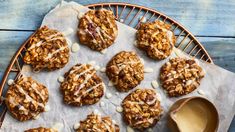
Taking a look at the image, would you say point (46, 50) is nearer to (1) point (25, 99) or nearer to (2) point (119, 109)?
(1) point (25, 99)

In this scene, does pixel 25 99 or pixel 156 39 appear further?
pixel 156 39

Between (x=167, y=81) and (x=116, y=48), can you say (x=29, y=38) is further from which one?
(x=167, y=81)

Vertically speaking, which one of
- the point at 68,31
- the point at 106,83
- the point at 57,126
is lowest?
the point at 57,126

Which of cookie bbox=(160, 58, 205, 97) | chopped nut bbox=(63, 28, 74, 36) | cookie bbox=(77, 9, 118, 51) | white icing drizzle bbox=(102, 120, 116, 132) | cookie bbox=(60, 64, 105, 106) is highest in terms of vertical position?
cookie bbox=(77, 9, 118, 51)

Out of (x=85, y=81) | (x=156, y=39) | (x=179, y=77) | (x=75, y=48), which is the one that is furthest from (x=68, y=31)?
(x=179, y=77)

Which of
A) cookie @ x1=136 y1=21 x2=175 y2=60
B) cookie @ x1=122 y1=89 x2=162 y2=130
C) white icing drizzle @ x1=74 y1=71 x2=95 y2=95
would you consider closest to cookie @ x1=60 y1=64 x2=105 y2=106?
white icing drizzle @ x1=74 y1=71 x2=95 y2=95

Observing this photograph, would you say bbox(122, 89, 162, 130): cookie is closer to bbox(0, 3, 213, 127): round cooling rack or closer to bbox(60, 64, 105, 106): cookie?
bbox(60, 64, 105, 106): cookie

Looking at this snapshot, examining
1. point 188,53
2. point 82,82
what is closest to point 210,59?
point 188,53
